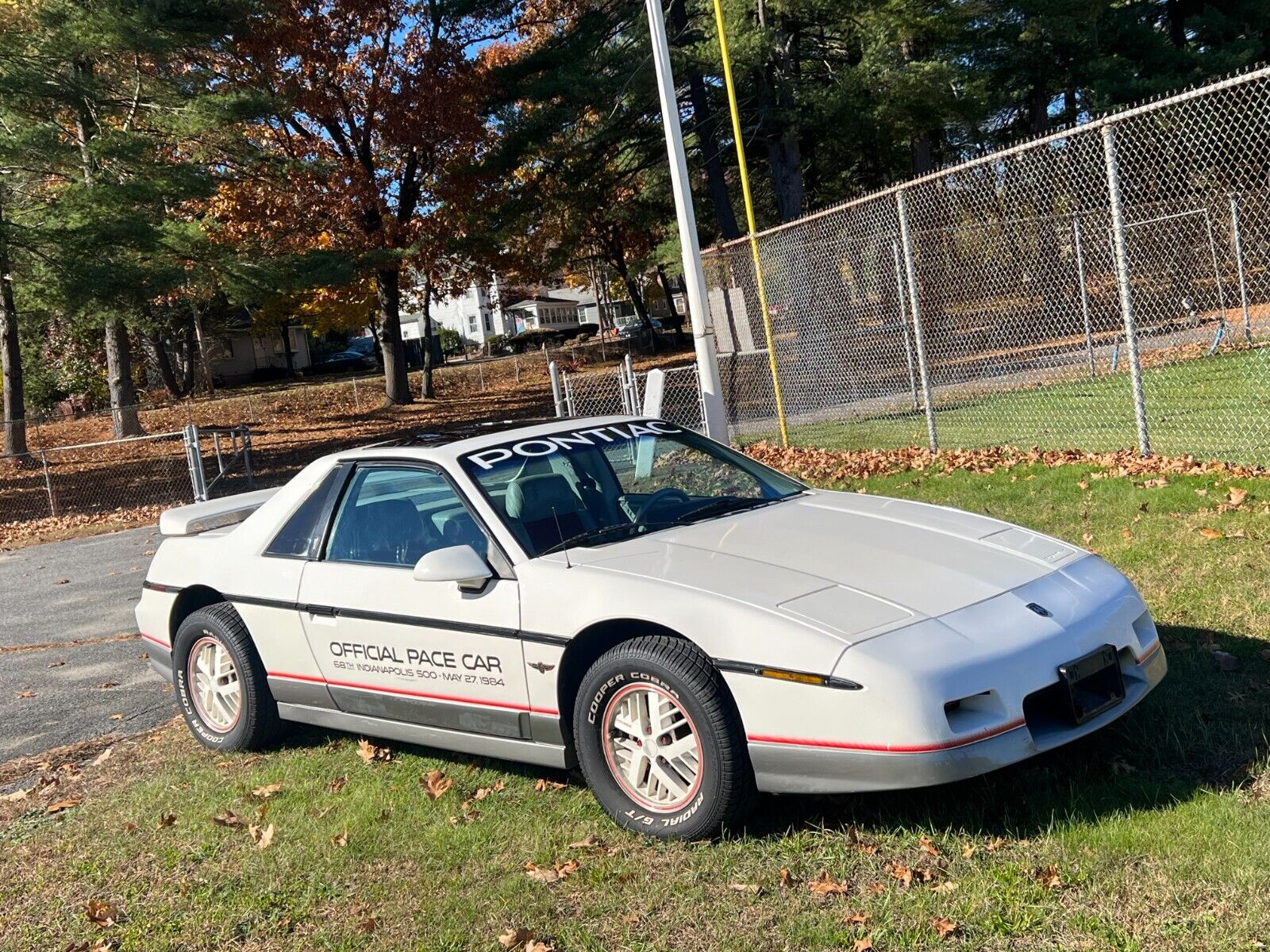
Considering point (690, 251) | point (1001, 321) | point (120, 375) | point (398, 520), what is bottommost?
point (398, 520)

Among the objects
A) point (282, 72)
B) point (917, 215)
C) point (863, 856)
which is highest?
point (282, 72)

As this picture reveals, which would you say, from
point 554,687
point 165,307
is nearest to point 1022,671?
point 554,687

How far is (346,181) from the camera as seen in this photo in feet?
93.7

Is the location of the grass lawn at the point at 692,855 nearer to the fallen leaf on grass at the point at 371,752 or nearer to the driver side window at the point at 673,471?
the fallen leaf on grass at the point at 371,752

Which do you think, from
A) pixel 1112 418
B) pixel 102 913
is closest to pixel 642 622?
pixel 102 913

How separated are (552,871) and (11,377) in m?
24.4

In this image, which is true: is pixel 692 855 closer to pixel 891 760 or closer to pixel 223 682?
pixel 891 760

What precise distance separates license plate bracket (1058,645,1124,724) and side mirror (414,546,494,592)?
6.68 ft

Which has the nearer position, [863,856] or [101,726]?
[863,856]

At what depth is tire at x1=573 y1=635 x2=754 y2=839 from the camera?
151 inches

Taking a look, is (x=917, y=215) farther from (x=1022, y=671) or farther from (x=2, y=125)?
(x=1022, y=671)

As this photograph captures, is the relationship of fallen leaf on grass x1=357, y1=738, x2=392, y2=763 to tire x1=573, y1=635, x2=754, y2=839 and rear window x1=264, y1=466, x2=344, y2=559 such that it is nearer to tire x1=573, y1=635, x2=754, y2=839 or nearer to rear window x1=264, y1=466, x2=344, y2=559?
rear window x1=264, y1=466, x2=344, y2=559

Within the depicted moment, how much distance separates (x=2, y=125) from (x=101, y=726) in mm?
17851

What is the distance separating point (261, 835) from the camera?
182 inches
